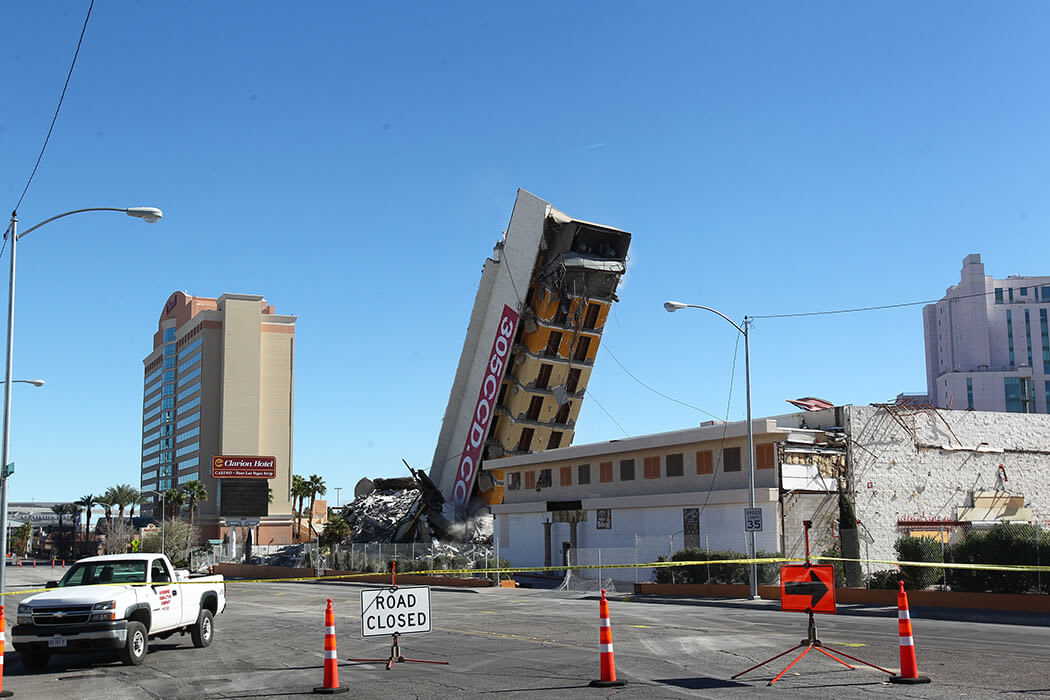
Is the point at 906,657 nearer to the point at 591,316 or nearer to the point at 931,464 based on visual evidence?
the point at 931,464

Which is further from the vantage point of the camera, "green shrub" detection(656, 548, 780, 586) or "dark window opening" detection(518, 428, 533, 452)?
"dark window opening" detection(518, 428, 533, 452)

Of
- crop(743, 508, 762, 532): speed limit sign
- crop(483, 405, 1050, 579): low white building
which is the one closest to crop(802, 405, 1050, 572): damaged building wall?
crop(483, 405, 1050, 579): low white building

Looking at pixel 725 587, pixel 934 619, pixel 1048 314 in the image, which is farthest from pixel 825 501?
pixel 1048 314

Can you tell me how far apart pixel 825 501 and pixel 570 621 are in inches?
786

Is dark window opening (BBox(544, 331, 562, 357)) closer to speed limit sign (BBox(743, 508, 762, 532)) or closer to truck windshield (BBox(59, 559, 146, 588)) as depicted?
speed limit sign (BBox(743, 508, 762, 532))

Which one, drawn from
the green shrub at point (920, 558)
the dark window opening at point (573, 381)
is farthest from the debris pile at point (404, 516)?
the green shrub at point (920, 558)

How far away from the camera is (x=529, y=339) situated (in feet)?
182

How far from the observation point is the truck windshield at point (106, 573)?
17109mm

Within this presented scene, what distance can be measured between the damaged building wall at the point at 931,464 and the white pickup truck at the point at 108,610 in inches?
1133

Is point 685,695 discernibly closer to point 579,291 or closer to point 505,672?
point 505,672

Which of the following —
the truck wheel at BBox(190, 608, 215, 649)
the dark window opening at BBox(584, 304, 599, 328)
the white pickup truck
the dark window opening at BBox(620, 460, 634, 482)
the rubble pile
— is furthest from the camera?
the rubble pile

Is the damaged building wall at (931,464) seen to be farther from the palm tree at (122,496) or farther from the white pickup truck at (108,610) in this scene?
the palm tree at (122,496)

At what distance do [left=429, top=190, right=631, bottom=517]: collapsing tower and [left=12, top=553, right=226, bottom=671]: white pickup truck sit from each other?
37163mm

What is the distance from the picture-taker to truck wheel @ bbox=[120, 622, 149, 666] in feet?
51.6
